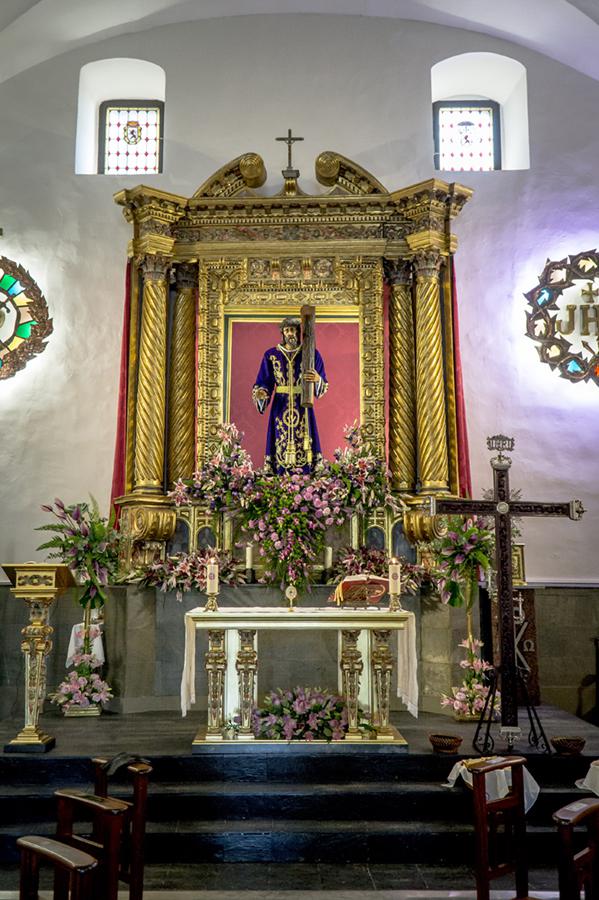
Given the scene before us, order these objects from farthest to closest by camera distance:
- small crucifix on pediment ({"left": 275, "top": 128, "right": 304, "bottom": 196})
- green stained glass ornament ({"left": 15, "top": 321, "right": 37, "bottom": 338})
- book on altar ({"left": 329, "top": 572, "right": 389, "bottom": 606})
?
green stained glass ornament ({"left": 15, "top": 321, "right": 37, "bottom": 338}) < small crucifix on pediment ({"left": 275, "top": 128, "right": 304, "bottom": 196}) < book on altar ({"left": 329, "top": 572, "right": 389, "bottom": 606})

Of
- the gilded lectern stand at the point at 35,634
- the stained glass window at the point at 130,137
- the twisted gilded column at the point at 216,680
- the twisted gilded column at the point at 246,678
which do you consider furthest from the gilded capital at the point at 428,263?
the gilded lectern stand at the point at 35,634

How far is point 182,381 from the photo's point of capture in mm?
10375

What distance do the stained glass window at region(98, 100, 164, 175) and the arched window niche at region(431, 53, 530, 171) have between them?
3.61m

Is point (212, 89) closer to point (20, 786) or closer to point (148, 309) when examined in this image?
point (148, 309)

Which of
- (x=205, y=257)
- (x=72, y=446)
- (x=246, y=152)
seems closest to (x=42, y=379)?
(x=72, y=446)

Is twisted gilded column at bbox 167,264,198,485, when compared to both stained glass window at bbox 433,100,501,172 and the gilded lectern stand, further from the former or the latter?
stained glass window at bbox 433,100,501,172

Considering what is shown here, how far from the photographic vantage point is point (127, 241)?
10.9m

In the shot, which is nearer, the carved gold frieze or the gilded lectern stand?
the gilded lectern stand

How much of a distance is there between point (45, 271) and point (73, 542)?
376 cm

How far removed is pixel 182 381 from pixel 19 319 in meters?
2.30

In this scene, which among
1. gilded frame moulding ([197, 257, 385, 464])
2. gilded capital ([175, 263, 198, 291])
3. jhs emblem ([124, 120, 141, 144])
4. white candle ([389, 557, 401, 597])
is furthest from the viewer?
jhs emblem ([124, 120, 141, 144])

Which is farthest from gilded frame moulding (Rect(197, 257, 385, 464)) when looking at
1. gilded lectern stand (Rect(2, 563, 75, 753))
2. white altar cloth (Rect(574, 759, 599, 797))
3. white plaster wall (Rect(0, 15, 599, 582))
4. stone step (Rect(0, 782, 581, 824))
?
white altar cloth (Rect(574, 759, 599, 797))

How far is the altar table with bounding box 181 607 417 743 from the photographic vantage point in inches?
272

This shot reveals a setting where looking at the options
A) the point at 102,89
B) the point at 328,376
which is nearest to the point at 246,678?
the point at 328,376
